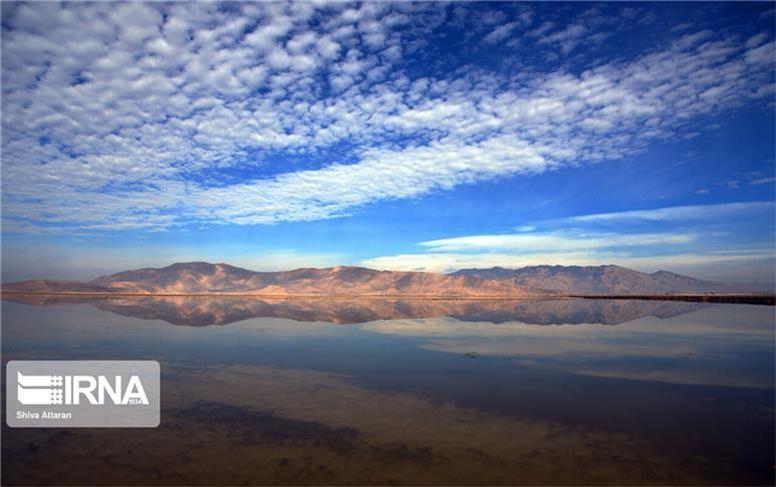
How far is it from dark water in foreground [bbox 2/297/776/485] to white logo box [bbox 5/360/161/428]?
415 millimetres

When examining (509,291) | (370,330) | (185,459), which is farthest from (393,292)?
(185,459)

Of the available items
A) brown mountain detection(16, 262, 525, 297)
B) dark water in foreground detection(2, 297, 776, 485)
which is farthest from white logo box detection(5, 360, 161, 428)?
brown mountain detection(16, 262, 525, 297)

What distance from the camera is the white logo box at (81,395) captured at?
862cm

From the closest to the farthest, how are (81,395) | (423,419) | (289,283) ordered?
(423,419) < (81,395) < (289,283)

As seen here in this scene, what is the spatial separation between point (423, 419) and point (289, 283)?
146040 mm

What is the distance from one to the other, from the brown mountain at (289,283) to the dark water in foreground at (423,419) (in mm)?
98533

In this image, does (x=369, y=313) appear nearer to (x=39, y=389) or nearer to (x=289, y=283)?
(x=39, y=389)

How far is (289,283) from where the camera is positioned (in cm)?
14988

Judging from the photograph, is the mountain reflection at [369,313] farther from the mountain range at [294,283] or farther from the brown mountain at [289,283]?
the brown mountain at [289,283]

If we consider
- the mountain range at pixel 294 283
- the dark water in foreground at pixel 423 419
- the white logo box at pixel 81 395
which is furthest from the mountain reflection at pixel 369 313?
the mountain range at pixel 294 283

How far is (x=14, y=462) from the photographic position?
6688mm

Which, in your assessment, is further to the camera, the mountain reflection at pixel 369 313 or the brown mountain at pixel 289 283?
the brown mountain at pixel 289 283

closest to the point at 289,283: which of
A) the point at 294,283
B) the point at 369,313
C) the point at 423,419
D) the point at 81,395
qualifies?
the point at 294,283

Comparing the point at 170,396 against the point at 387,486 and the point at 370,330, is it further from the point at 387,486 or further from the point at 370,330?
the point at 370,330
